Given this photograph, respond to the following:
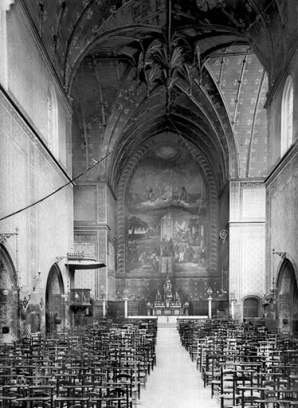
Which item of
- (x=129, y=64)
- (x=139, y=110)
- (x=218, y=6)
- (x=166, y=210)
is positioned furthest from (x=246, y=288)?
(x=218, y=6)

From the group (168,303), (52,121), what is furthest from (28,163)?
(168,303)

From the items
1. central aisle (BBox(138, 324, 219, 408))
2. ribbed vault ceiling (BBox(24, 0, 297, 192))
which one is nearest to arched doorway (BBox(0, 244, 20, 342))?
central aisle (BBox(138, 324, 219, 408))

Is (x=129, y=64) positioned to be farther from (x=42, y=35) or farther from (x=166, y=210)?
(x=166, y=210)

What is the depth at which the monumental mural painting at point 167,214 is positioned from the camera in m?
48.2

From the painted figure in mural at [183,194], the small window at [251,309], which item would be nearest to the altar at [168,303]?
the small window at [251,309]

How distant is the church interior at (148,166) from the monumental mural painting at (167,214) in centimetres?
13

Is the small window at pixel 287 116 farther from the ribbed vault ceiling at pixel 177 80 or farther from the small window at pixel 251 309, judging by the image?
the small window at pixel 251 309

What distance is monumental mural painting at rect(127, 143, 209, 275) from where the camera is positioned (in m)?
48.2

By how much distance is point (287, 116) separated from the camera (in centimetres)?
2458

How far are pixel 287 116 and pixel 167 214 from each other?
2557 centimetres

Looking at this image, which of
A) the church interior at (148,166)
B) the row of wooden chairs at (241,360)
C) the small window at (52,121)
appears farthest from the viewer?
the small window at (52,121)

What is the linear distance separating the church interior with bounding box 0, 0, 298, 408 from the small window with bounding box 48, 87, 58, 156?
3.9 inches

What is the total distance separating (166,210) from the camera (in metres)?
49.3

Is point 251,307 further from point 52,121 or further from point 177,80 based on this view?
point 52,121
